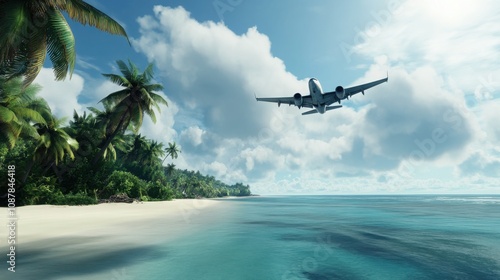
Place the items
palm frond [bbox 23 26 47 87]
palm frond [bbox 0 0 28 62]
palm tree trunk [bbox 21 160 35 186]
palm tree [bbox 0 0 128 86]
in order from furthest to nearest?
palm tree trunk [bbox 21 160 35 186] → palm frond [bbox 23 26 47 87] → palm tree [bbox 0 0 128 86] → palm frond [bbox 0 0 28 62]

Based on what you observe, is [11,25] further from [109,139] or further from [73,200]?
[109,139]

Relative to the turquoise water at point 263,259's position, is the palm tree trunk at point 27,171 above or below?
above

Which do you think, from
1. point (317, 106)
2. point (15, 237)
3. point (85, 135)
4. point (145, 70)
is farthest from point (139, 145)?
point (15, 237)

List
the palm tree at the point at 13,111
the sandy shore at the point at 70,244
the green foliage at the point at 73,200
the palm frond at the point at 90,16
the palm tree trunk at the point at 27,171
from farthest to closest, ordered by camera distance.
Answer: the green foliage at the point at 73,200 < the palm tree trunk at the point at 27,171 < the palm tree at the point at 13,111 < the palm frond at the point at 90,16 < the sandy shore at the point at 70,244

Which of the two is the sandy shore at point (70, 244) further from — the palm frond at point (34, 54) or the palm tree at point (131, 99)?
the palm tree at point (131, 99)

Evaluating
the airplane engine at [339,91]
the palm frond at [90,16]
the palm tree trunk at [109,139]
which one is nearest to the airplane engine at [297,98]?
the airplane engine at [339,91]

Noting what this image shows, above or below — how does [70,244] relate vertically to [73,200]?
below

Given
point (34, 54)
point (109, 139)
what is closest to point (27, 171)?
point (109, 139)

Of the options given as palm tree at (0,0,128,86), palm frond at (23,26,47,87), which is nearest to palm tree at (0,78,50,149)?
palm tree at (0,0,128,86)

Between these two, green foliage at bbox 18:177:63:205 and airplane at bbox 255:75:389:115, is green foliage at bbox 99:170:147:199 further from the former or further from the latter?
airplane at bbox 255:75:389:115

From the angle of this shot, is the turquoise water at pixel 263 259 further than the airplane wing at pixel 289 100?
No
